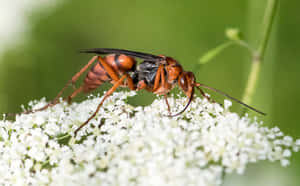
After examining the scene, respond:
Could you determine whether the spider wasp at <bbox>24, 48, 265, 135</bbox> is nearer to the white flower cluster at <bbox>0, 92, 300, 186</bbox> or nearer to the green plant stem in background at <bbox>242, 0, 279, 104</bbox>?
the white flower cluster at <bbox>0, 92, 300, 186</bbox>

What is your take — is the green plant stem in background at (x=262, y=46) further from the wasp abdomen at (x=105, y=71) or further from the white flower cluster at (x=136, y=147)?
the wasp abdomen at (x=105, y=71)

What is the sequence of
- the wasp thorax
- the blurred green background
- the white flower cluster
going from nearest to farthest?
the white flower cluster < the wasp thorax < the blurred green background

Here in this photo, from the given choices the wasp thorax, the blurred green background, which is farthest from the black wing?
the blurred green background

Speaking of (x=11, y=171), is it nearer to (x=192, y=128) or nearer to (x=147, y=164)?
(x=147, y=164)

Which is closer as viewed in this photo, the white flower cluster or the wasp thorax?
the white flower cluster

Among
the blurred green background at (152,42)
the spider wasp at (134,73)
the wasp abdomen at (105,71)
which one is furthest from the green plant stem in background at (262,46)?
the blurred green background at (152,42)

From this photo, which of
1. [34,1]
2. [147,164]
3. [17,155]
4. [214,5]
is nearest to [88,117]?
[17,155]

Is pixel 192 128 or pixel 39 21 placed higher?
pixel 39 21
